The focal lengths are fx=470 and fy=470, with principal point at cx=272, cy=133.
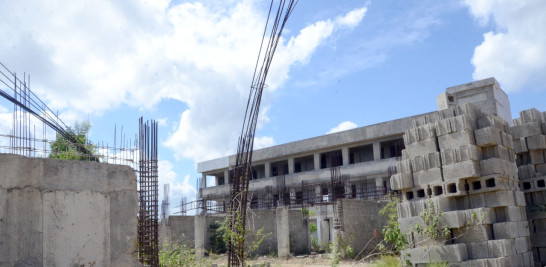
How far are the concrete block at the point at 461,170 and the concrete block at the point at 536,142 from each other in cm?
224

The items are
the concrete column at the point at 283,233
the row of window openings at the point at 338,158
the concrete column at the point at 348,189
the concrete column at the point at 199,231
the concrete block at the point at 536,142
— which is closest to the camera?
the concrete block at the point at 536,142

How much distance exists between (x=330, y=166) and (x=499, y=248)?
22.4 metres

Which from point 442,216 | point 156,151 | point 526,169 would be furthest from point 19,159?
point 526,169

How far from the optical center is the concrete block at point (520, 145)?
10031 millimetres

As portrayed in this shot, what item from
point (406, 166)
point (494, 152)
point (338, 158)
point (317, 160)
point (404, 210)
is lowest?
point (404, 210)

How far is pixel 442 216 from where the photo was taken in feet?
27.7

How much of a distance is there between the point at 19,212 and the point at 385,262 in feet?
22.6

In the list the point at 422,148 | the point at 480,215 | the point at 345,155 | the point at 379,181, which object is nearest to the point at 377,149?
the point at 379,181

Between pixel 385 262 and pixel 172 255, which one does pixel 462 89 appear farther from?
pixel 172 255

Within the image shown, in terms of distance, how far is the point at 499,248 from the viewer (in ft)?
26.1

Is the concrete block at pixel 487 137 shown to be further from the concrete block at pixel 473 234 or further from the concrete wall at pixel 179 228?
the concrete wall at pixel 179 228

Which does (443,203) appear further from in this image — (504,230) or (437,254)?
(504,230)

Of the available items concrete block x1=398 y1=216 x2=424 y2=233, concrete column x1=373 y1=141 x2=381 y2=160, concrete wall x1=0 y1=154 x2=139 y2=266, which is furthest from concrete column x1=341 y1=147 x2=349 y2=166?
concrete wall x1=0 y1=154 x2=139 y2=266

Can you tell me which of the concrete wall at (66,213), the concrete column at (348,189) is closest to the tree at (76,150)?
the concrete wall at (66,213)
